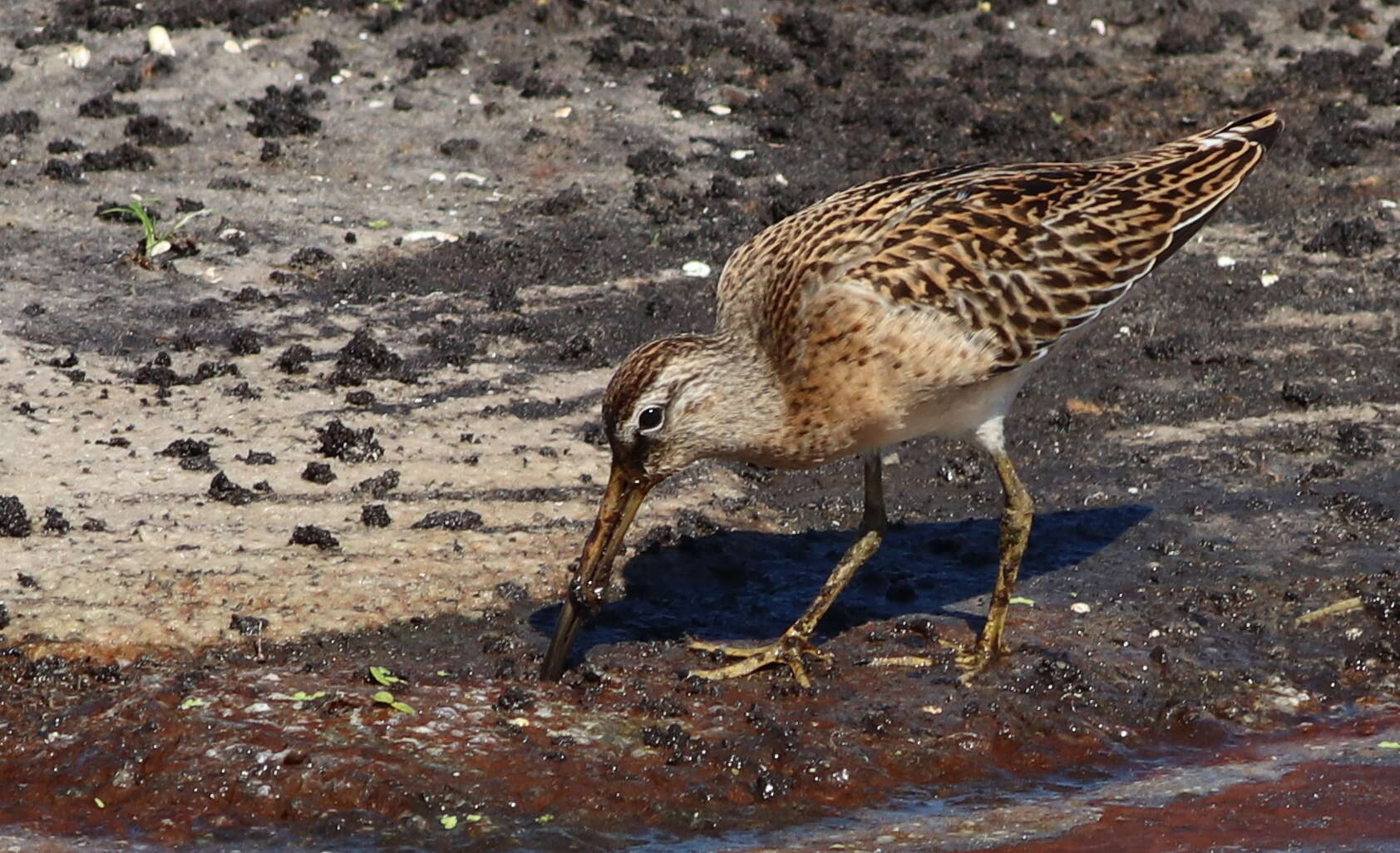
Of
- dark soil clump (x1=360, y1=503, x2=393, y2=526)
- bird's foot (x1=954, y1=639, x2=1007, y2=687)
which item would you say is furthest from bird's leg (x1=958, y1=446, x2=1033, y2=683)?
dark soil clump (x1=360, y1=503, x2=393, y2=526)

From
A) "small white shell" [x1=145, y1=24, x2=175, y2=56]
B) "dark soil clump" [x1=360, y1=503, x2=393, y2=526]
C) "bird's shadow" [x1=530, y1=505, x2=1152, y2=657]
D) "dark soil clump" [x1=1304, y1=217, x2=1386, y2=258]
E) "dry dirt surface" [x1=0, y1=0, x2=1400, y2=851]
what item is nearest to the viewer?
"dry dirt surface" [x1=0, y1=0, x2=1400, y2=851]

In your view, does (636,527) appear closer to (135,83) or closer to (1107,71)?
(135,83)

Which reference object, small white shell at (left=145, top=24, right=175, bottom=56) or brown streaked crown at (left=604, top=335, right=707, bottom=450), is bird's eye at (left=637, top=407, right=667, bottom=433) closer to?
brown streaked crown at (left=604, top=335, right=707, bottom=450)

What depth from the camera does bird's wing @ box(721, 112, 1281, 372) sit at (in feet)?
22.6

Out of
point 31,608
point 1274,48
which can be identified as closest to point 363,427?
point 31,608

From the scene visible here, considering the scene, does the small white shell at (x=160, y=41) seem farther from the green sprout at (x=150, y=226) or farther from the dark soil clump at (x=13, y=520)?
the dark soil clump at (x=13, y=520)

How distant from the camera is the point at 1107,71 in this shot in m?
12.9

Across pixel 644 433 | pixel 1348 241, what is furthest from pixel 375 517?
pixel 1348 241

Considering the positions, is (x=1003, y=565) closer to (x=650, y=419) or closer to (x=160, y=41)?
(x=650, y=419)

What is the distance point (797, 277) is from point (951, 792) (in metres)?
1.96

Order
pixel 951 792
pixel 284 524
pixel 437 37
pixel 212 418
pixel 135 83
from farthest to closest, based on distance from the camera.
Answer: pixel 437 37
pixel 135 83
pixel 212 418
pixel 284 524
pixel 951 792

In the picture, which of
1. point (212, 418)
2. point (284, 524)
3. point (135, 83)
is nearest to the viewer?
point (284, 524)

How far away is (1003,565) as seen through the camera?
7160 millimetres

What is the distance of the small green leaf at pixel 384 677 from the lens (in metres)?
6.50
